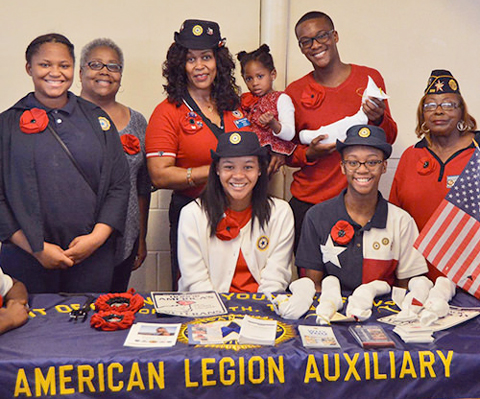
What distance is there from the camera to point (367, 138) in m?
2.96

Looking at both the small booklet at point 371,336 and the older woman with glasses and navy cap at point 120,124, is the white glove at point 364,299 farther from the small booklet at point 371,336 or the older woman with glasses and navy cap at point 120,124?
the older woman with glasses and navy cap at point 120,124

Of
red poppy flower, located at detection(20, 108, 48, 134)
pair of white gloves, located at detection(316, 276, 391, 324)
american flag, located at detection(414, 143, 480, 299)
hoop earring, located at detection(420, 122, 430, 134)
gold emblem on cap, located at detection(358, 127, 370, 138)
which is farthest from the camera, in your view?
hoop earring, located at detection(420, 122, 430, 134)

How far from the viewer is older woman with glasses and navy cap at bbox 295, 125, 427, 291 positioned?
9.64 ft

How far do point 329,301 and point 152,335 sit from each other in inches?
31.9

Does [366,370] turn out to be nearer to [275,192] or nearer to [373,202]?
[373,202]

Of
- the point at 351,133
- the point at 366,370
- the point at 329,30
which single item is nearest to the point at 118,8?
the point at 329,30

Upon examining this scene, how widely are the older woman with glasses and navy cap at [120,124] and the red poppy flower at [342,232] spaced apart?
1302 millimetres

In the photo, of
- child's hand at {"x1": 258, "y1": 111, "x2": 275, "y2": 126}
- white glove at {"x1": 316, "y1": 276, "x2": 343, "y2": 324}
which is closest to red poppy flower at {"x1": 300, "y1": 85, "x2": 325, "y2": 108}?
child's hand at {"x1": 258, "y1": 111, "x2": 275, "y2": 126}

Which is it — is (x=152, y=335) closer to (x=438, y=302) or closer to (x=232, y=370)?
(x=232, y=370)

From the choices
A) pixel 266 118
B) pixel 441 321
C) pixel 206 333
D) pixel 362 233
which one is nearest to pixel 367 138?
pixel 362 233

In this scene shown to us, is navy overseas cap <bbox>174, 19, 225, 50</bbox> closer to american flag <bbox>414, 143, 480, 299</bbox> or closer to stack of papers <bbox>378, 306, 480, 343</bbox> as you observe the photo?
american flag <bbox>414, 143, 480, 299</bbox>

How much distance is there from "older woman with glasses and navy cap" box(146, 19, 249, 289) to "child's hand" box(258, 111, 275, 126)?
0.15 metres

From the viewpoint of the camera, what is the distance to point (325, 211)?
10.0ft

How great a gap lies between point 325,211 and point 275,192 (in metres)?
1.66
